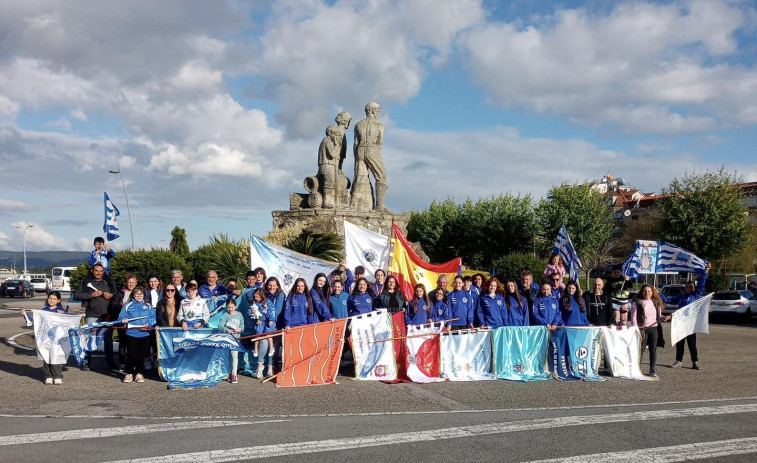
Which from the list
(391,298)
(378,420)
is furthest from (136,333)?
(378,420)

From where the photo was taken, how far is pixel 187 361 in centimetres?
1017

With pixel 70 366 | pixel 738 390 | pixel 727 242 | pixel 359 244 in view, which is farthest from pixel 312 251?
pixel 727 242

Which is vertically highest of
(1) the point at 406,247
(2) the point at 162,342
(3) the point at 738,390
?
(1) the point at 406,247

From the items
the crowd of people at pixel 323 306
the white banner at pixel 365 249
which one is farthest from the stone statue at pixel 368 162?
the crowd of people at pixel 323 306

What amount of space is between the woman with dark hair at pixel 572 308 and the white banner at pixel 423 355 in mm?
2209

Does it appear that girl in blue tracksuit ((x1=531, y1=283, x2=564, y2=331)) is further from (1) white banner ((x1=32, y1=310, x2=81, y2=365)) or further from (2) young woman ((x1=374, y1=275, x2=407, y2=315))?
(1) white banner ((x1=32, y1=310, x2=81, y2=365))

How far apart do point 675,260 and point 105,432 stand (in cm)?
1247

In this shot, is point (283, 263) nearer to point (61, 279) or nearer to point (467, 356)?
point (467, 356)

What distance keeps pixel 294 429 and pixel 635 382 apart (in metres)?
6.08

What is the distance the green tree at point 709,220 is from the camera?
117ft

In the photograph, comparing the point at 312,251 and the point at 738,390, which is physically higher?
the point at 312,251

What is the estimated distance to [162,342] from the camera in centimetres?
1016

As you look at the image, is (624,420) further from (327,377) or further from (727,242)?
(727,242)

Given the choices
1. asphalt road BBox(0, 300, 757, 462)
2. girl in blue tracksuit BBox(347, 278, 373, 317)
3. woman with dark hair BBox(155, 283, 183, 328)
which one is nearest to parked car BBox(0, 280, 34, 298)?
asphalt road BBox(0, 300, 757, 462)
